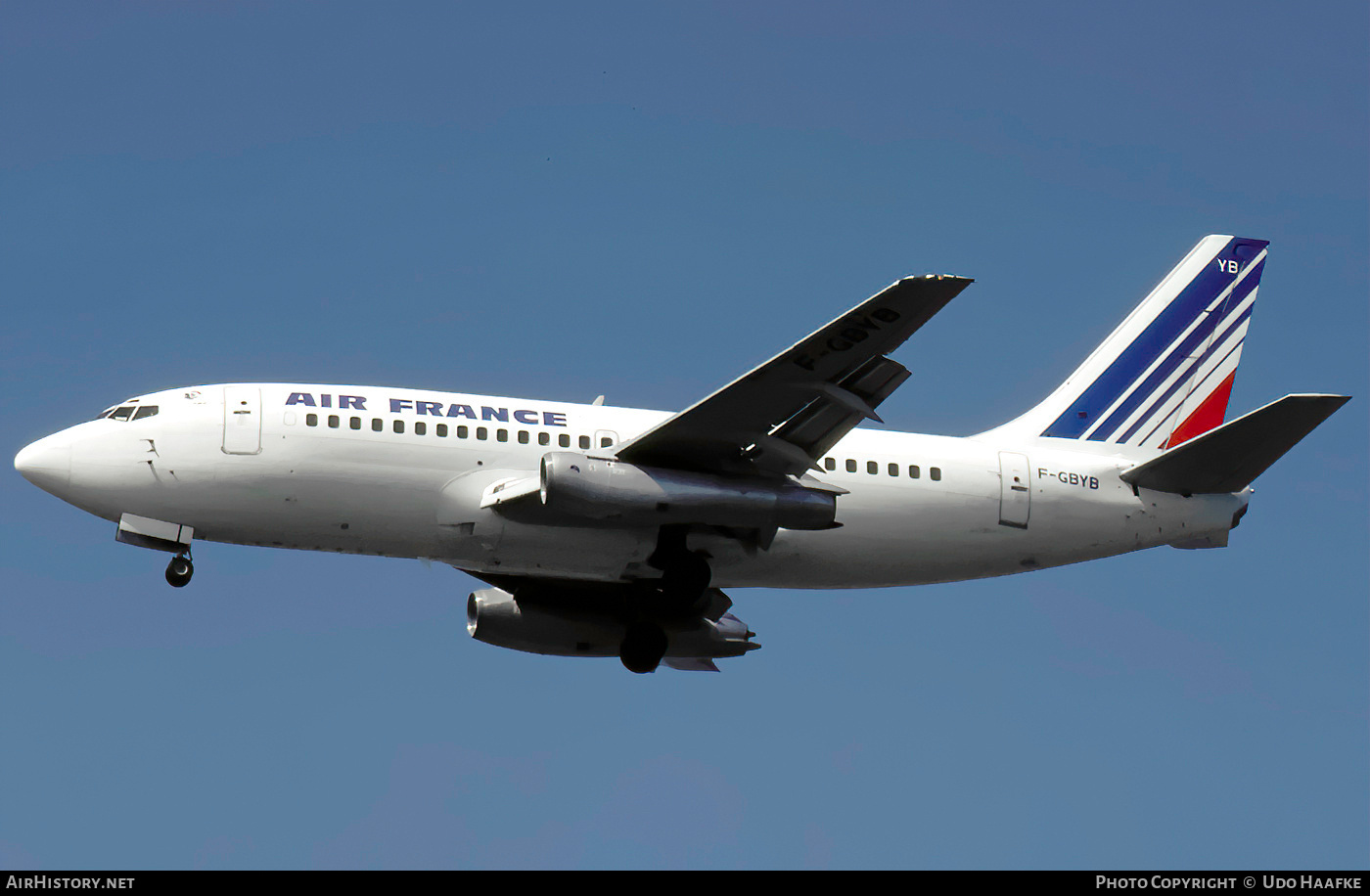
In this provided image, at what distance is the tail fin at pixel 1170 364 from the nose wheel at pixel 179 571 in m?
18.3

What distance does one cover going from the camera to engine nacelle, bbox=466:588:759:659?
4097 cm

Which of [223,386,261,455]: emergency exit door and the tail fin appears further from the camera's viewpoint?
the tail fin

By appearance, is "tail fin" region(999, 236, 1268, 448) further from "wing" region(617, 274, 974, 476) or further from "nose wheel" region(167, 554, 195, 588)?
"nose wheel" region(167, 554, 195, 588)

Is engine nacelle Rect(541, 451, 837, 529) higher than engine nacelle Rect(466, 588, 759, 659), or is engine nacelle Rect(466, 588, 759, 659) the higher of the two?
engine nacelle Rect(541, 451, 837, 529)

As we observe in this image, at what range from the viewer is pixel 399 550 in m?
35.7

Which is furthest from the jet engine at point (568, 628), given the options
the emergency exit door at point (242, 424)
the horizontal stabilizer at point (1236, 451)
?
the horizontal stabilizer at point (1236, 451)

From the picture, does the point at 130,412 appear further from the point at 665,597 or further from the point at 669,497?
the point at 665,597

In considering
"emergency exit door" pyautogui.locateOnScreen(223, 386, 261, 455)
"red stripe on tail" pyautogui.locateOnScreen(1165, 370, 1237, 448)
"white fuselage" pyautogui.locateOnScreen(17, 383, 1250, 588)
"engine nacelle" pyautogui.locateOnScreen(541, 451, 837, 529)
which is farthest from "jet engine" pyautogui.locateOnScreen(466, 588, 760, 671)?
"red stripe on tail" pyautogui.locateOnScreen(1165, 370, 1237, 448)

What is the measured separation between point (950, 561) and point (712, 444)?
22.1ft

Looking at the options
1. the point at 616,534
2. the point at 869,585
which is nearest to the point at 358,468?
the point at 616,534

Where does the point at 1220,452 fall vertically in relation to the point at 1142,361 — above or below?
below

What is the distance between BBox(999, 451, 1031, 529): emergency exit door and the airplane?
0.14 feet
